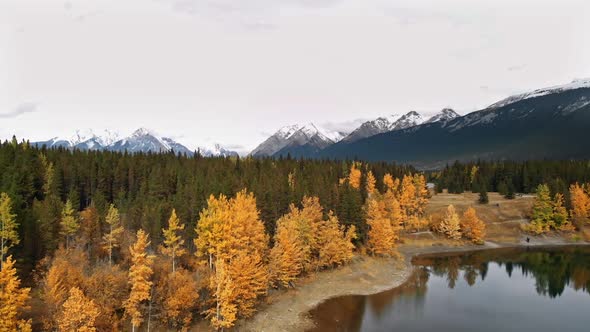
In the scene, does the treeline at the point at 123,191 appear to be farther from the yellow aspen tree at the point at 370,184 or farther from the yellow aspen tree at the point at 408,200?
the yellow aspen tree at the point at 408,200

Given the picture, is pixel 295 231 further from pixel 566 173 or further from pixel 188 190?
pixel 566 173

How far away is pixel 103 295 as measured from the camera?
53562 millimetres

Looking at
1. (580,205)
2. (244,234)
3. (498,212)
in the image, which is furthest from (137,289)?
(580,205)

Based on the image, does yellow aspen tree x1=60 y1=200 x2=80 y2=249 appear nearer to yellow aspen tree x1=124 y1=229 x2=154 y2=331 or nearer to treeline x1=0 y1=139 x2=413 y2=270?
treeline x1=0 y1=139 x2=413 y2=270

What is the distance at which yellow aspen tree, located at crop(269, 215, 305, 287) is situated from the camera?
7744cm

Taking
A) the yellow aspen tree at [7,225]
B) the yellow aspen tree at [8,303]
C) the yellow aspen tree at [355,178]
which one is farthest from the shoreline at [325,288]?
the yellow aspen tree at [355,178]

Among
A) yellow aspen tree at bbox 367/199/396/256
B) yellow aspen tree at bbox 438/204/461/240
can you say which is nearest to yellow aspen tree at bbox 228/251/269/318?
yellow aspen tree at bbox 367/199/396/256

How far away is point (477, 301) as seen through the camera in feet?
271

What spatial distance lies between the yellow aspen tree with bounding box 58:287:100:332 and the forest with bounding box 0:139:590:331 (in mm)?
117

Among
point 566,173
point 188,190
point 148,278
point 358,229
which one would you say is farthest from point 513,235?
point 148,278

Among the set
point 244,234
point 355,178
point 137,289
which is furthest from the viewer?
point 355,178

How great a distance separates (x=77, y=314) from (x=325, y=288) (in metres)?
50.7

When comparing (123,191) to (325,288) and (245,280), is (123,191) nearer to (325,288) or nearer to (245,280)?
(325,288)

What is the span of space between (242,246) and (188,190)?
38929 millimetres
